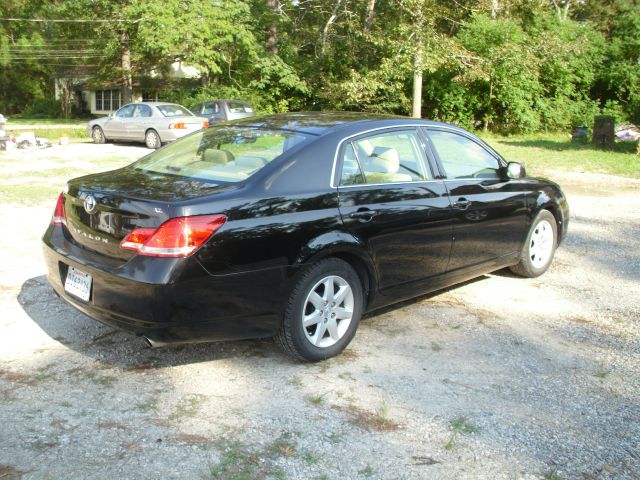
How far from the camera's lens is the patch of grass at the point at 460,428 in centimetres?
335

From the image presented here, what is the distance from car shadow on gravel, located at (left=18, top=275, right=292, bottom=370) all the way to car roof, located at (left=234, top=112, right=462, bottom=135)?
151 centimetres

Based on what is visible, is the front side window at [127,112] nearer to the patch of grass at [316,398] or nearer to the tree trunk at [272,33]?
the tree trunk at [272,33]

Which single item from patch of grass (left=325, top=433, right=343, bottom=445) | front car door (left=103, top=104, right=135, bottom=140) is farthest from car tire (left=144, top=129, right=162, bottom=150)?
patch of grass (left=325, top=433, right=343, bottom=445)

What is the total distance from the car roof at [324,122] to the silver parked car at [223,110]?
17615 millimetres

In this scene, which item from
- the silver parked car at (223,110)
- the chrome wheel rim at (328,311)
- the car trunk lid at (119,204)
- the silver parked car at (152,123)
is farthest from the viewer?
the silver parked car at (223,110)

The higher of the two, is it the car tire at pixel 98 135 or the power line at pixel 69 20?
the power line at pixel 69 20

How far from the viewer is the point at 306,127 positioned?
15.2 ft

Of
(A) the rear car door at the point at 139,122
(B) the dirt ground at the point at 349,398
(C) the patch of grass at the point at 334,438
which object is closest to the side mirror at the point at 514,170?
(B) the dirt ground at the point at 349,398

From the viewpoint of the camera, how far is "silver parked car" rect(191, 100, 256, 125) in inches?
885

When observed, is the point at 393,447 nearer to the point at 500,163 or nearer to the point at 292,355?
the point at 292,355

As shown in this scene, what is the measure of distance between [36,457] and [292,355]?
160 cm

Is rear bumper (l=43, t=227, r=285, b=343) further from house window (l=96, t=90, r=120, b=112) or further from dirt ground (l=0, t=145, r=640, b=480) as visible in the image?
house window (l=96, t=90, r=120, b=112)

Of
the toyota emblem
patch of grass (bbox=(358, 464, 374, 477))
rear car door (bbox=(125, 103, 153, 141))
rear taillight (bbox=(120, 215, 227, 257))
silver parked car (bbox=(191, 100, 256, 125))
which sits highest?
silver parked car (bbox=(191, 100, 256, 125))

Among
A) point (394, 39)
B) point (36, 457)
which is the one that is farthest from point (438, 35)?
point (36, 457)
